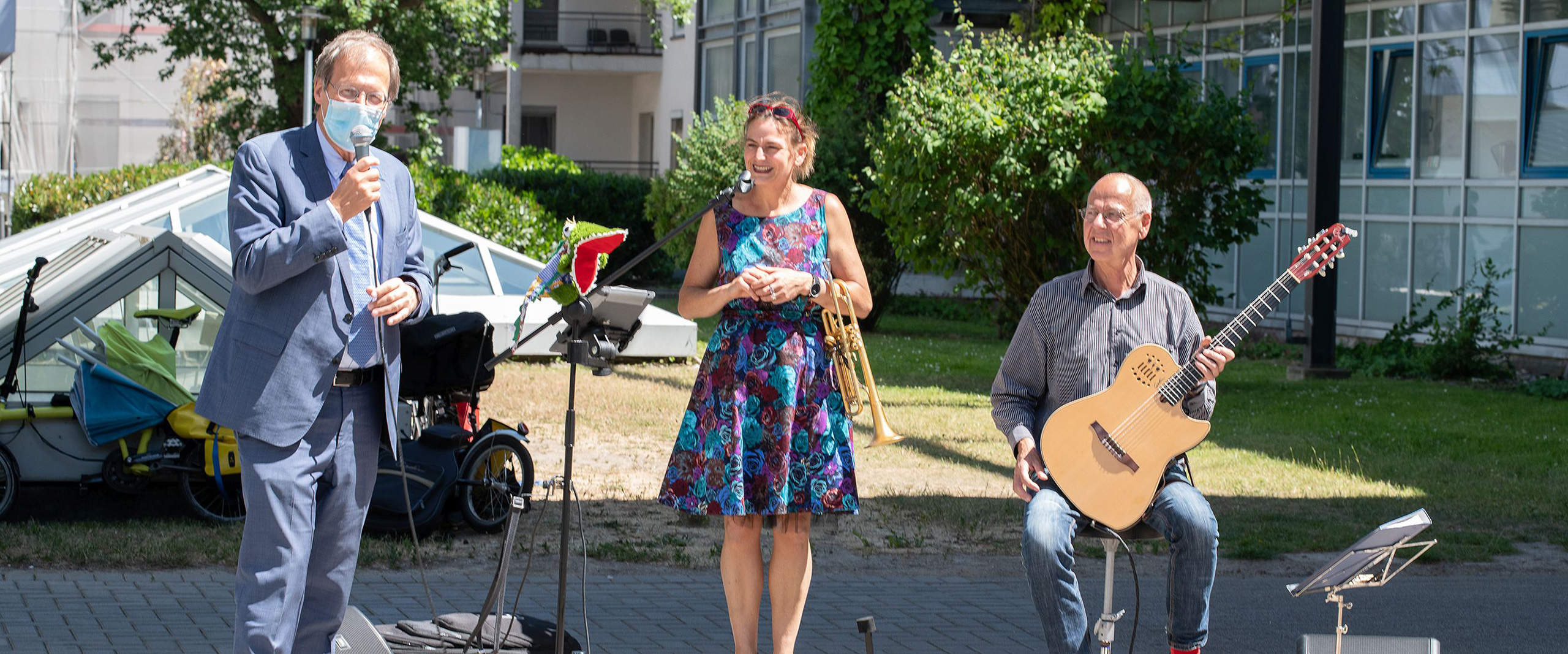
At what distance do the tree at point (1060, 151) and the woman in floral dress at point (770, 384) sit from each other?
9.28 metres

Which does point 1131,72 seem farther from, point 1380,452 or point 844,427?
point 844,427

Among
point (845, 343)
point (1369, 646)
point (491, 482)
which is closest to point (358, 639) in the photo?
point (845, 343)

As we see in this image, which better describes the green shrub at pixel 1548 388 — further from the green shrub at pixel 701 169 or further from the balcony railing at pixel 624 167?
the balcony railing at pixel 624 167

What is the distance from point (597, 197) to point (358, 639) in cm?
2240

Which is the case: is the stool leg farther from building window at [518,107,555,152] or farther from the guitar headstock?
building window at [518,107,555,152]

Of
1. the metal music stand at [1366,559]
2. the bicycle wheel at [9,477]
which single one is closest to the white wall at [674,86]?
the bicycle wheel at [9,477]

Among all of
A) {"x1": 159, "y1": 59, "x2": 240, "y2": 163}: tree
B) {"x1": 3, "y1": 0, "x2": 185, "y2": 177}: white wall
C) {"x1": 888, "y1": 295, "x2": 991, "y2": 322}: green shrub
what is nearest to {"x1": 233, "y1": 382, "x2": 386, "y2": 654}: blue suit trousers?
{"x1": 888, "y1": 295, "x2": 991, "y2": 322}: green shrub

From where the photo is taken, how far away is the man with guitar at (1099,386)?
4.35 metres

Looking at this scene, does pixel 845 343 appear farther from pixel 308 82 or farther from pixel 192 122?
pixel 192 122

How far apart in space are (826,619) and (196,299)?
4.62m

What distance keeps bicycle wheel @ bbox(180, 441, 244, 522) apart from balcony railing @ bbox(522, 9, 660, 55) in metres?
28.7

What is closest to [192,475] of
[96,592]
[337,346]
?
[96,592]

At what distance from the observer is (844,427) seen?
4.68 m

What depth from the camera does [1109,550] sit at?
443 cm
